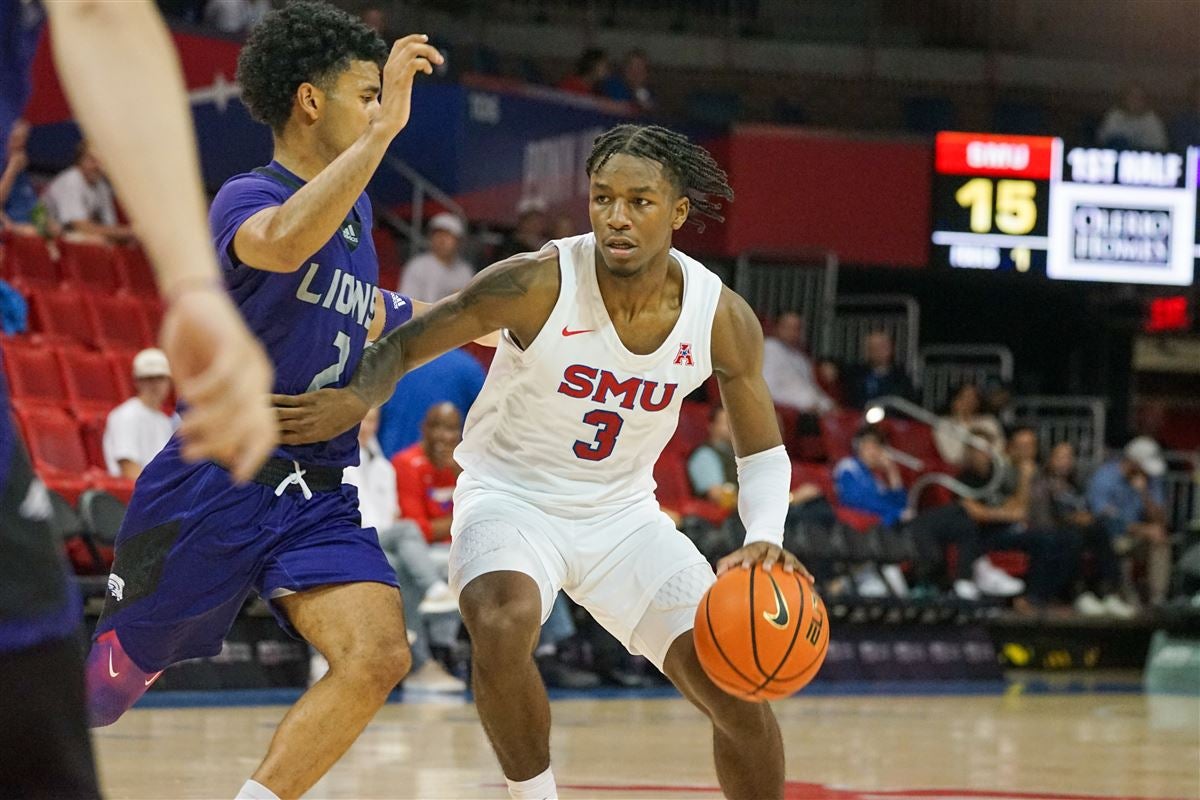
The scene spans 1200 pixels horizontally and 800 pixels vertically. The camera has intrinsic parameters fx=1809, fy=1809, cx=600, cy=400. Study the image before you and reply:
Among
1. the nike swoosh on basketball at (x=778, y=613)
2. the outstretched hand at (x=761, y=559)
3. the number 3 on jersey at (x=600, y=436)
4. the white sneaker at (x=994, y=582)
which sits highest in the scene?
the number 3 on jersey at (x=600, y=436)

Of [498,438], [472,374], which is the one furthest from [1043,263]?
[498,438]

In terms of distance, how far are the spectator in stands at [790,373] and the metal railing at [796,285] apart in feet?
4.95

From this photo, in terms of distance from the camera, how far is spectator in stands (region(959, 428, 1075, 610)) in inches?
568

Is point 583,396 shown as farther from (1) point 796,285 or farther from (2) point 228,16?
(1) point 796,285

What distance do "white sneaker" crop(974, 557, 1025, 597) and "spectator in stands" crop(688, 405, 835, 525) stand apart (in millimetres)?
1753

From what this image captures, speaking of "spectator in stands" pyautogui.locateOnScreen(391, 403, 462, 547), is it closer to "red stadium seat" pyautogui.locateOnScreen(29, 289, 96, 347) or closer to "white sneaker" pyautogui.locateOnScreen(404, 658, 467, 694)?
"white sneaker" pyautogui.locateOnScreen(404, 658, 467, 694)

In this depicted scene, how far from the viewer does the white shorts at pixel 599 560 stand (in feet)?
14.7

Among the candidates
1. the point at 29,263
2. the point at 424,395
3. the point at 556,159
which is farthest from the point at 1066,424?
the point at 29,263

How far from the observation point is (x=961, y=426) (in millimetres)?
15633

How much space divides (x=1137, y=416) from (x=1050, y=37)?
15.2ft

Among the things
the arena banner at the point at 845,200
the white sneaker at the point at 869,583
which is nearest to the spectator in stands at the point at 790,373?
the arena banner at the point at 845,200

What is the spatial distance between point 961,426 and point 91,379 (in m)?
7.62

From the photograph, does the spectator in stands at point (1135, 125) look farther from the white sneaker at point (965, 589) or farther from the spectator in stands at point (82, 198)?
the spectator in stands at point (82, 198)

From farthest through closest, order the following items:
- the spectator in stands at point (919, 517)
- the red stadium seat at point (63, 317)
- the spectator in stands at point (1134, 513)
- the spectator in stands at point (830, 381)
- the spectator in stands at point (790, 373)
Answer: the spectator in stands at point (830, 381) < the spectator in stands at point (1134, 513) < the spectator in stands at point (790, 373) < the spectator in stands at point (919, 517) < the red stadium seat at point (63, 317)
